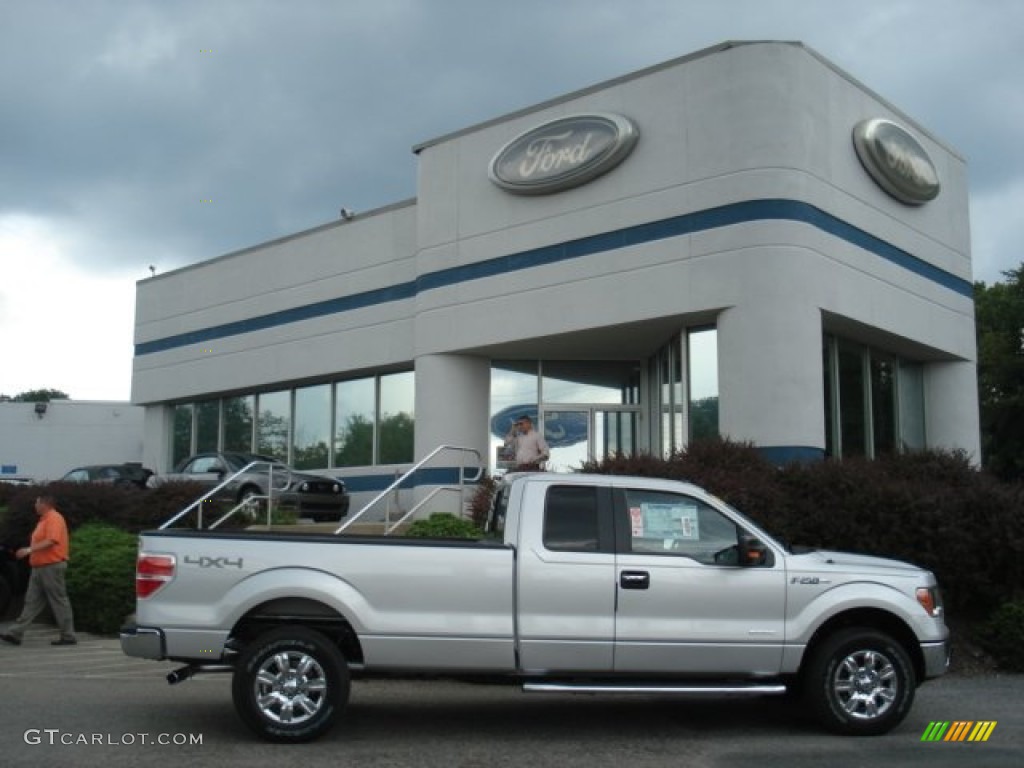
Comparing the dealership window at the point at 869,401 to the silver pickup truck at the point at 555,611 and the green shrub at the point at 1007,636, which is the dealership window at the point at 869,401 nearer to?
the green shrub at the point at 1007,636

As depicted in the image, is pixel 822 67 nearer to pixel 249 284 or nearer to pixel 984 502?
pixel 984 502

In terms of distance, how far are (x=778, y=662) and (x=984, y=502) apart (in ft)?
17.1

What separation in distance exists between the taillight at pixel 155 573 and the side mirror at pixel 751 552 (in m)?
3.85

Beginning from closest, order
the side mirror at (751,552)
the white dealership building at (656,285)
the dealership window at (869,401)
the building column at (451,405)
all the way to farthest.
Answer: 1. the side mirror at (751,552)
2. the white dealership building at (656,285)
3. the dealership window at (869,401)
4. the building column at (451,405)

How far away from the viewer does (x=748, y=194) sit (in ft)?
55.2

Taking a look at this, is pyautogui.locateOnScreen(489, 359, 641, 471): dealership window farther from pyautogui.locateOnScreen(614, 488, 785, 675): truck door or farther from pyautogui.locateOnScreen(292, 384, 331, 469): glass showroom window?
pyautogui.locateOnScreen(614, 488, 785, 675): truck door

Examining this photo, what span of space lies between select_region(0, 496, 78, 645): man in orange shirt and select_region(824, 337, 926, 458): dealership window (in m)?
11.8

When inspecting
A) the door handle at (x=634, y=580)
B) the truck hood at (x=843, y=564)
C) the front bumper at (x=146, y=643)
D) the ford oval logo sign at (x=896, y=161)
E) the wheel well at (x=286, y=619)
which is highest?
the ford oval logo sign at (x=896, y=161)

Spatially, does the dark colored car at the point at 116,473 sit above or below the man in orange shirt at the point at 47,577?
above

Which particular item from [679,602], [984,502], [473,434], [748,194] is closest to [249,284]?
[473,434]

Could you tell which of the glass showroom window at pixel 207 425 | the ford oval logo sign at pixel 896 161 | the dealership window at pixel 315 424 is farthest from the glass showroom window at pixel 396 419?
the ford oval logo sign at pixel 896 161

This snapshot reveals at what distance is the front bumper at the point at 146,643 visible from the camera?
24.6ft

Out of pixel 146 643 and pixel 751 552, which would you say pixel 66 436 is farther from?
pixel 751 552

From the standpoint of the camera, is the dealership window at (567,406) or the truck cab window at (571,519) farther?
the dealership window at (567,406)
